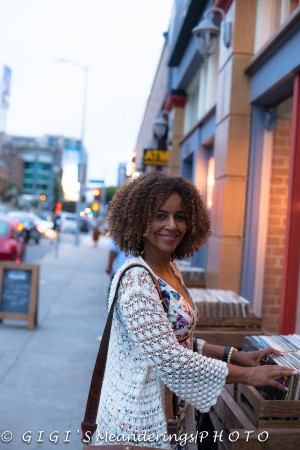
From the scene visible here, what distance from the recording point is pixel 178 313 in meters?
2.12

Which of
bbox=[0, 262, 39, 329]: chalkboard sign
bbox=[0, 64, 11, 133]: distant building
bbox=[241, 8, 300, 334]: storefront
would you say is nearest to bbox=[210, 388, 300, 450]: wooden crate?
bbox=[241, 8, 300, 334]: storefront

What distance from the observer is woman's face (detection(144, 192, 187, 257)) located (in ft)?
7.29

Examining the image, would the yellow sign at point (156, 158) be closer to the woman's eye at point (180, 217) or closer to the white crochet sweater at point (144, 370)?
the woman's eye at point (180, 217)

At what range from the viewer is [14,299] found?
825 cm

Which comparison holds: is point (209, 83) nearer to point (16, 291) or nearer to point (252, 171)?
point (252, 171)

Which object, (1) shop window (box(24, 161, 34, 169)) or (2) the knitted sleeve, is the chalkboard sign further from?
(1) shop window (box(24, 161, 34, 169))

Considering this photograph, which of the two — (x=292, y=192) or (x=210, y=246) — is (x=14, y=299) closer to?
(x=210, y=246)

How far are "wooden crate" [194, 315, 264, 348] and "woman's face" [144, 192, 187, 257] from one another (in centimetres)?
202

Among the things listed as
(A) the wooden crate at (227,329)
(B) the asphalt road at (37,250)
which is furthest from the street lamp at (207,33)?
(B) the asphalt road at (37,250)

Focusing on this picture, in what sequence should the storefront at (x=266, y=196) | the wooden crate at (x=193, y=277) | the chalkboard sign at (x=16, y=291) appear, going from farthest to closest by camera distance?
the chalkboard sign at (x=16, y=291) → the wooden crate at (x=193, y=277) → the storefront at (x=266, y=196)

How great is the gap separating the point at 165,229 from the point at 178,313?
335mm

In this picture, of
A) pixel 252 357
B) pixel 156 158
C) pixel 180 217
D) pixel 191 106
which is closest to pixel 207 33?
pixel 191 106

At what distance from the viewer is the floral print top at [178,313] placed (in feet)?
6.93

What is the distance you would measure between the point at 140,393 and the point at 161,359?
180 mm
